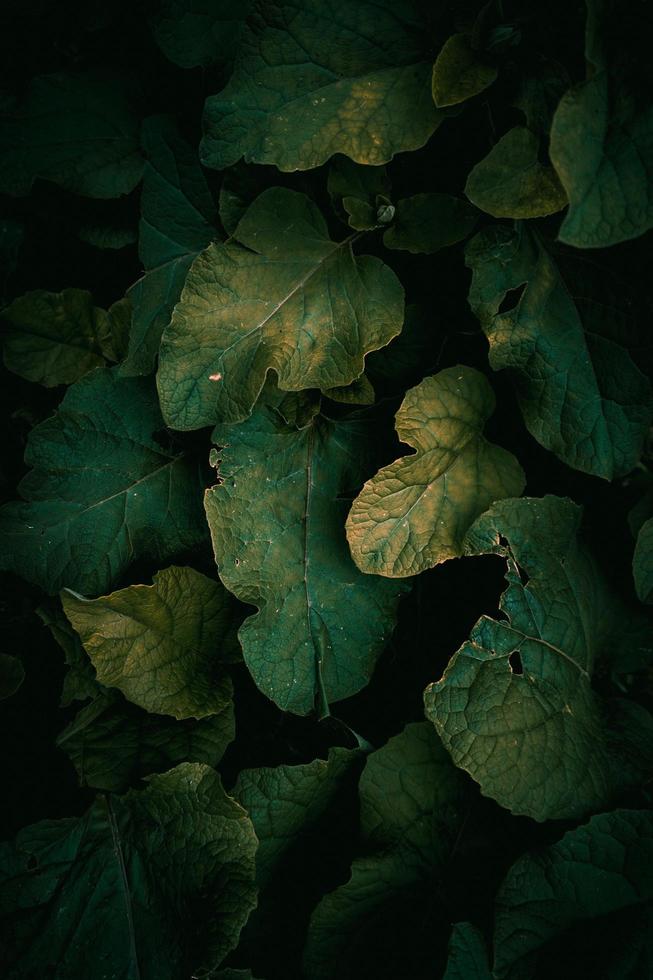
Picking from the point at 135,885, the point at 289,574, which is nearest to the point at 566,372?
the point at 289,574

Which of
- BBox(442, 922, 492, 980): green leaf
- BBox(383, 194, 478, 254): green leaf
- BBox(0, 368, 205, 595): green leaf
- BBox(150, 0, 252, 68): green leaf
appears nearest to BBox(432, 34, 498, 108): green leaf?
BBox(383, 194, 478, 254): green leaf

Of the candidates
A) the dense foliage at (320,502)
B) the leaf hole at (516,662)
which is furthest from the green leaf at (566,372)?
the leaf hole at (516,662)

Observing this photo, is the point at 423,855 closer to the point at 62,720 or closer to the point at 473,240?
the point at 62,720

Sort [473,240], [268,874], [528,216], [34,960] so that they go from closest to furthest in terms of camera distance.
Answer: [528,216], [473,240], [34,960], [268,874]

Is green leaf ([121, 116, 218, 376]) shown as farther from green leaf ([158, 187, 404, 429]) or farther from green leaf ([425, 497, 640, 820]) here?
green leaf ([425, 497, 640, 820])

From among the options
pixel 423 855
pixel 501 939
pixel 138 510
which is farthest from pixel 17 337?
pixel 501 939
